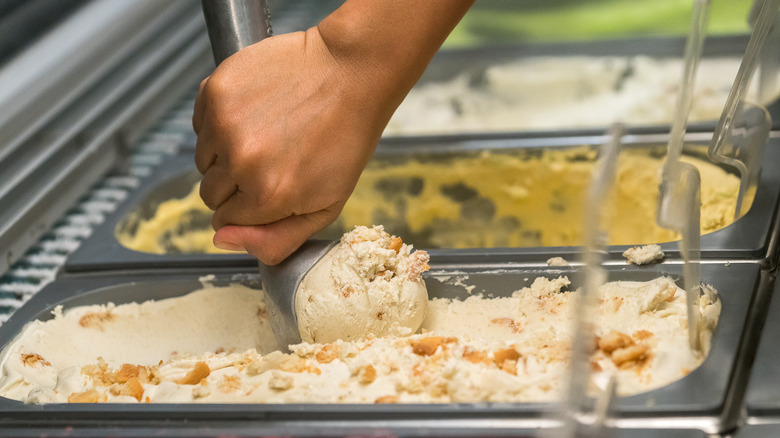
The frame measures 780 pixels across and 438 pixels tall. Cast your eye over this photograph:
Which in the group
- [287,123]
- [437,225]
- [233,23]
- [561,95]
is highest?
[561,95]

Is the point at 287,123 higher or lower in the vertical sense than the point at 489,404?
higher

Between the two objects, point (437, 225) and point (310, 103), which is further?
point (437, 225)

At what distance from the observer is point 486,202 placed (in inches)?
70.6

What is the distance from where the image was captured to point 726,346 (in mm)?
993

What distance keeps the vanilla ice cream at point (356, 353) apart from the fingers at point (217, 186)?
25cm

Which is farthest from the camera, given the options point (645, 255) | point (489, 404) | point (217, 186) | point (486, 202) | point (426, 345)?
point (486, 202)

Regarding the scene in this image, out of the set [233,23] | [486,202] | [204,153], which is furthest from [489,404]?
[486,202]

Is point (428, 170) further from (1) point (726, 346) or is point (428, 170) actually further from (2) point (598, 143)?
(1) point (726, 346)

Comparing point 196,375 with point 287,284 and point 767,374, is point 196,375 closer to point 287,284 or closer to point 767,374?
point 287,284

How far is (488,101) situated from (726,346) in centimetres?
125

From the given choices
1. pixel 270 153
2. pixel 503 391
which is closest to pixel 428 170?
pixel 270 153

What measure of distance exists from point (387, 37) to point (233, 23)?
12.6 inches

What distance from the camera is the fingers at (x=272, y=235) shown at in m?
1.16

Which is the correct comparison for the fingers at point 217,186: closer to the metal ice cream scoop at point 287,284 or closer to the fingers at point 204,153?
the fingers at point 204,153
